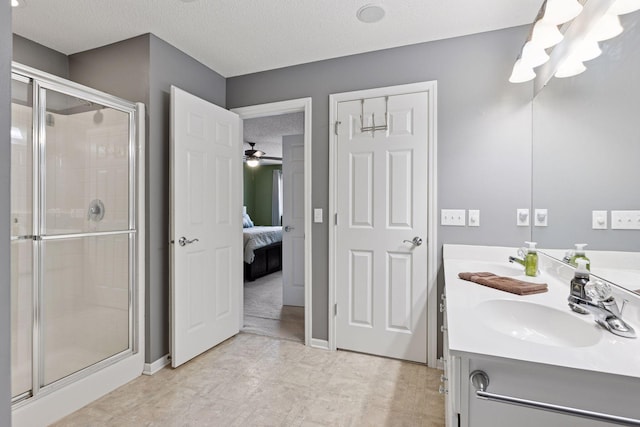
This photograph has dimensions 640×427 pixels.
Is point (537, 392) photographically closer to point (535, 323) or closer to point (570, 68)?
point (535, 323)

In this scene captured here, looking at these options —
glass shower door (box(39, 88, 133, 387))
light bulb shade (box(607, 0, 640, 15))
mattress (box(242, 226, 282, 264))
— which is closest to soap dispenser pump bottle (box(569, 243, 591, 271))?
light bulb shade (box(607, 0, 640, 15))

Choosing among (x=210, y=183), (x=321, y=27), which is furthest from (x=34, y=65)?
(x=321, y=27)

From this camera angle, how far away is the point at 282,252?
4.34m

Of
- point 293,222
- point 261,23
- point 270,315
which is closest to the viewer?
point 261,23

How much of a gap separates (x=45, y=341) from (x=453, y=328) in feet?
7.28

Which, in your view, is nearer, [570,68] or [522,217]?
[570,68]

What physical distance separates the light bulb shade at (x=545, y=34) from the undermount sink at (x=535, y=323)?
138 cm

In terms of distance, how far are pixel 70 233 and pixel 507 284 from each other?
248 centimetres

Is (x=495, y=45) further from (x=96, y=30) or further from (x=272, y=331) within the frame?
(x=272, y=331)

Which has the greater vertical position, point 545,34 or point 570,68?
point 545,34

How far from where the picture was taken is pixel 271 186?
29.2 feet

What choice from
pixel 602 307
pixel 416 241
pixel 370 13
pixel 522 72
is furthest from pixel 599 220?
pixel 370 13

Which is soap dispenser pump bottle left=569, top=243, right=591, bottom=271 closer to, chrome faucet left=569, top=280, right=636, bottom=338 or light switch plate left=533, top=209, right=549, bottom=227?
chrome faucet left=569, top=280, right=636, bottom=338

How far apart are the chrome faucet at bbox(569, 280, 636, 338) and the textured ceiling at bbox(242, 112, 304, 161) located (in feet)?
10.5
